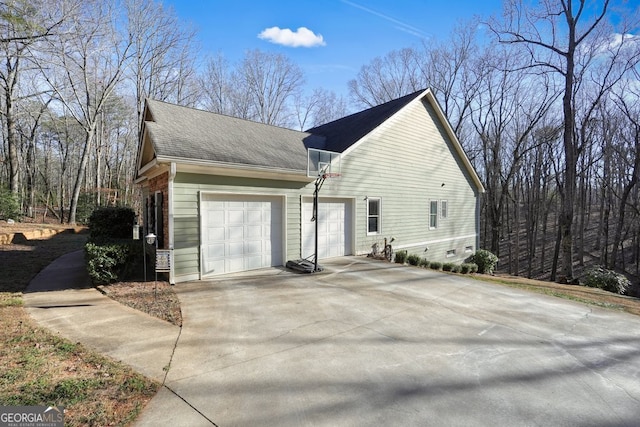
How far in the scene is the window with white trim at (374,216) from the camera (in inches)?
452

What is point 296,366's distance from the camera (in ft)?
11.1

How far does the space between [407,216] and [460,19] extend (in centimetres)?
1796

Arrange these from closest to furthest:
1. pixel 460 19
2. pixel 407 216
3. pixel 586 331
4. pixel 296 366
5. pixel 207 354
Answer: pixel 296 366 < pixel 207 354 < pixel 586 331 < pixel 407 216 < pixel 460 19

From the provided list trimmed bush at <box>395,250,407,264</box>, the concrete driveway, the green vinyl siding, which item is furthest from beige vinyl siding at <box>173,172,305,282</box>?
trimmed bush at <box>395,250,407,264</box>

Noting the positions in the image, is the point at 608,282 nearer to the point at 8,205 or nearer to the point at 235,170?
the point at 235,170

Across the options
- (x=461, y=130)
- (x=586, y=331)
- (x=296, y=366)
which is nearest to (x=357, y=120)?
(x=586, y=331)

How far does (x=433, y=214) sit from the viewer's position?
14398mm

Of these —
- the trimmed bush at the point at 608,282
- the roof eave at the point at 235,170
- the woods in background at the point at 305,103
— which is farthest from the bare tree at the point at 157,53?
the trimmed bush at the point at 608,282

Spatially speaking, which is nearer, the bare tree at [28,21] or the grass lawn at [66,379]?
the grass lawn at [66,379]

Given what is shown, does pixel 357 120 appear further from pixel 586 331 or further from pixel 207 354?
pixel 207 354

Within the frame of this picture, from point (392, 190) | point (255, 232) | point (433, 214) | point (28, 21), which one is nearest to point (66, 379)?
point (255, 232)

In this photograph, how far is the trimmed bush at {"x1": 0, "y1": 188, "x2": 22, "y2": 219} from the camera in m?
16.2

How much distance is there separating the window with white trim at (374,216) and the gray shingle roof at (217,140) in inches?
130

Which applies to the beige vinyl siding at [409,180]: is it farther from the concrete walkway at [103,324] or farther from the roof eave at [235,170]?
the concrete walkway at [103,324]
